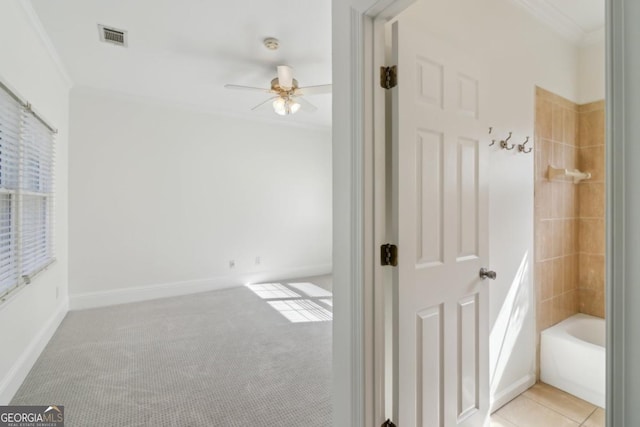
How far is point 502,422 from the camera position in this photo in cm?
187

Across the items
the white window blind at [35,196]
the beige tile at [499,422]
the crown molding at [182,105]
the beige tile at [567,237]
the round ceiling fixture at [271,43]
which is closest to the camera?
the beige tile at [499,422]

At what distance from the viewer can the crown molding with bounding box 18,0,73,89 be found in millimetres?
2236

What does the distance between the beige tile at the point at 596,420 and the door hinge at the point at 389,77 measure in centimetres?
234

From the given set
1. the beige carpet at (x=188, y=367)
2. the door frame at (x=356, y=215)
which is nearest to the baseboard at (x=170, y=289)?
the beige carpet at (x=188, y=367)

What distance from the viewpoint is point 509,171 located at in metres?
2.02

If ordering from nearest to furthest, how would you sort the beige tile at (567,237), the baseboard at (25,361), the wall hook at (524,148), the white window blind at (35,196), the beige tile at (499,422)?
1. the beige tile at (499,422)
2. the baseboard at (25,361)
3. the wall hook at (524,148)
4. the white window blind at (35,196)
5. the beige tile at (567,237)

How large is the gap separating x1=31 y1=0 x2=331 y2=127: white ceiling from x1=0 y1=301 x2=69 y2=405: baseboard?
8.41ft

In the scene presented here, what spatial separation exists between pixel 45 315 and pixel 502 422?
380 cm

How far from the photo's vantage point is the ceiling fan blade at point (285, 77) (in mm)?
2863

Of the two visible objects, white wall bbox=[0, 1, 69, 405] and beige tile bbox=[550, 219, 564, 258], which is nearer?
white wall bbox=[0, 1, 69, 405]

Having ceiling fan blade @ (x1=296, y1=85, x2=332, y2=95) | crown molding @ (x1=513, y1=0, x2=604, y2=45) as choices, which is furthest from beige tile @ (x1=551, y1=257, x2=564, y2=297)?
ceiling fan blade @ (x1=296, y1=85, x2=332, y2=95)

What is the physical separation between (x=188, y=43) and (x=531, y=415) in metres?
3.85

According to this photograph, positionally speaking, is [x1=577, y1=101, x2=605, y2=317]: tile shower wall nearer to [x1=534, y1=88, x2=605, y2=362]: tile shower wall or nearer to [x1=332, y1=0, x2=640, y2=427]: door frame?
[x1=534, y1=88, x2=605, y2=362]: tile shower wall

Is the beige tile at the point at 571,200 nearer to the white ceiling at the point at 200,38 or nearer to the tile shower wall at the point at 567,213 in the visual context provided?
the tile shower wall at the point at 567,213
